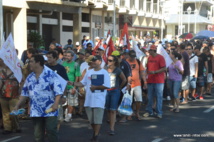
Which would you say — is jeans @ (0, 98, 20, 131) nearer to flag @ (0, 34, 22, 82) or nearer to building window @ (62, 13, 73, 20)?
flag @ (0, 34, 22, 82)

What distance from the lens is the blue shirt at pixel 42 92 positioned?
6484 millimetres

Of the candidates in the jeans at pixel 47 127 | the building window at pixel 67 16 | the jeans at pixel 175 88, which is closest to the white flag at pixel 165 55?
the jeans at pixel 175 88

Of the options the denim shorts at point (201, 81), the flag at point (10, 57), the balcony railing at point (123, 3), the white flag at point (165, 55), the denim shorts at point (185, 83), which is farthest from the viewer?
the balcony railing at point (123, 3)

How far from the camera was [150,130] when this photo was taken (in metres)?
9.48

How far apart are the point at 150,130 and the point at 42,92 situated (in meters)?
3.72

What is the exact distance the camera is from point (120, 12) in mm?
39438

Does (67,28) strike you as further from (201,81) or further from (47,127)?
(47,127)

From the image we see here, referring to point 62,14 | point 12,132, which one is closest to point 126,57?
point 12,132

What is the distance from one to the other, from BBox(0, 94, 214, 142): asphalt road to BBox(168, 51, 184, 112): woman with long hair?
468 mm

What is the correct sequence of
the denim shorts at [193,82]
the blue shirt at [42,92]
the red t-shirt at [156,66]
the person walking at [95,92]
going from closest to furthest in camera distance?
the blue shirt at [42,92]
the person walking at [95,92]
the red t-shirt at [156,66]
the denim shorts at [193,82]

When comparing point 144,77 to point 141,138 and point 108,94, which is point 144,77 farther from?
point 141,138

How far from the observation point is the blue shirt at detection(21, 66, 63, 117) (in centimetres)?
648


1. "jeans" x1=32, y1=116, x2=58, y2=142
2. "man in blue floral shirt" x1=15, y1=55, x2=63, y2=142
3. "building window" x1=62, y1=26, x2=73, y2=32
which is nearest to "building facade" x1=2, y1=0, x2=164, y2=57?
"building window" x1=62, y1=26, x2=73, y2=32

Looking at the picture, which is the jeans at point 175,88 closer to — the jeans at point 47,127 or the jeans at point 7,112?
the jeans at point 7,112
